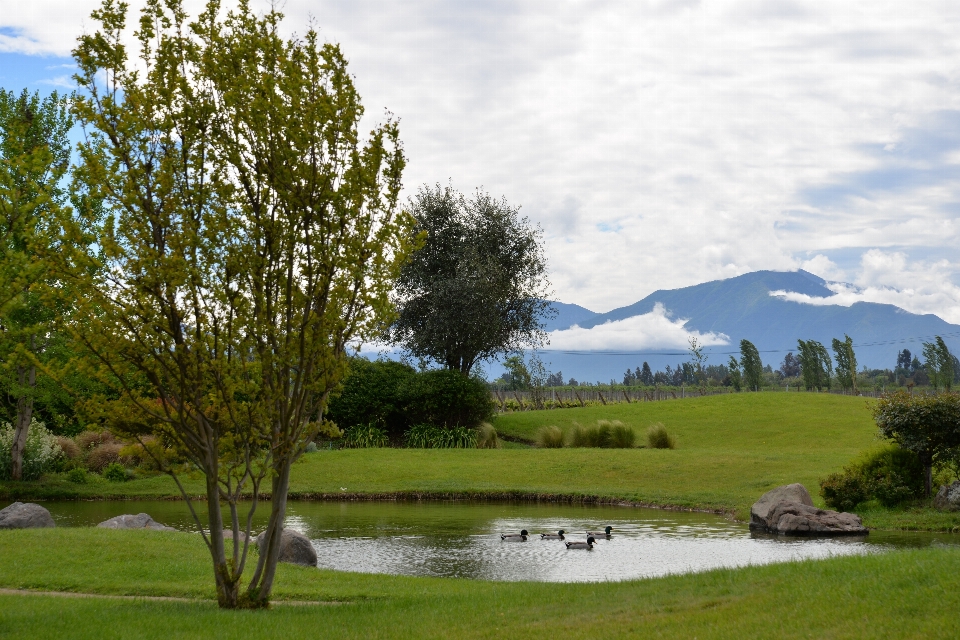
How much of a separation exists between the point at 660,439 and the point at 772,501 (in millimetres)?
17999

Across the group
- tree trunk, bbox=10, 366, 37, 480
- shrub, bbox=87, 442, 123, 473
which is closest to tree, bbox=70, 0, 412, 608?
tree trunk, bbox=10, 366, 37, 480

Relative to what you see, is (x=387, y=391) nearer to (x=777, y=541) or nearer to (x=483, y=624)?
(x=777, y=541)

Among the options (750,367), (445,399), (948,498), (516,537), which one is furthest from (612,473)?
(750,367)

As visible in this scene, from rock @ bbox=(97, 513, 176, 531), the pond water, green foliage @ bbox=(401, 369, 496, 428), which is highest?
green foliage @ bbox=(401, 369, 496, 428)

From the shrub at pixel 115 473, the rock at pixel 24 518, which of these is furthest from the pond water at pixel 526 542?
the shrub at pixel 115 473

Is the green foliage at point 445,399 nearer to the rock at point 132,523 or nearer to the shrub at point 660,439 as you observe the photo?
the shrub at point 660,439

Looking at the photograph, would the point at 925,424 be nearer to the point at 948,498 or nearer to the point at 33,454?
the point at 948,498

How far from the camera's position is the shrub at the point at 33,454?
31.9 meters

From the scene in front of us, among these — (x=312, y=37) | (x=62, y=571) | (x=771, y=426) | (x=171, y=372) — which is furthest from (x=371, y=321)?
(x=771, y=426)

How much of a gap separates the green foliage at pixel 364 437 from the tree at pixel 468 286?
688 centimetres

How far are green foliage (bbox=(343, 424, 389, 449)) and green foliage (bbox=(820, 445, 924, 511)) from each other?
77.1 feet

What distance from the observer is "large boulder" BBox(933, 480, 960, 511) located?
858 inches

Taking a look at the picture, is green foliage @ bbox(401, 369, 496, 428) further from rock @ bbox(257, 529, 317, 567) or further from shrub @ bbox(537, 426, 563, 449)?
rock @ bbox(257, 529, 317, 567)

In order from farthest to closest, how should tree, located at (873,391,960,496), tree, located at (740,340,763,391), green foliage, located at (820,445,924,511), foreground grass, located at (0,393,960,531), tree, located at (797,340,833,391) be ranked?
tree, located at (740,340,763,391), tree, located at (797,340,833,391), foreground grass, located at (0,393,960,531), green foliage, located at (820,445,924,511), tree, located at (873,391,960,496)
